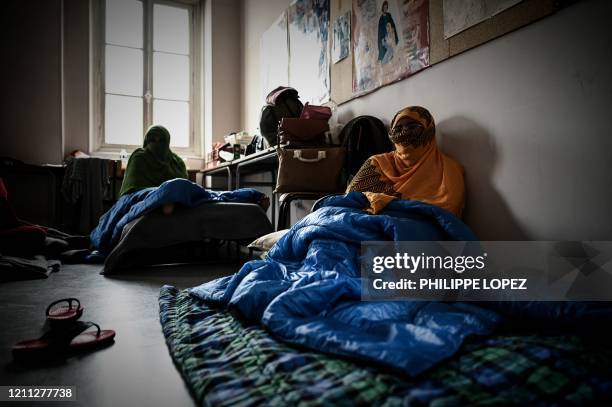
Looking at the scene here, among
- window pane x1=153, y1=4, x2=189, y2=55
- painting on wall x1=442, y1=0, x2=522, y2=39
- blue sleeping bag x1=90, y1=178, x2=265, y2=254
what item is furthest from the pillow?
window pane x1=153, y1=4, x2=189, y2=55

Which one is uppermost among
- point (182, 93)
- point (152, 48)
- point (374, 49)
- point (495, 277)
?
point (152, 48)

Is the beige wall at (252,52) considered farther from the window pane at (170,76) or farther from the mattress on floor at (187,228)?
the mattress on floor at (187,228)

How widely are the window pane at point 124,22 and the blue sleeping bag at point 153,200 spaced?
325 centimetres

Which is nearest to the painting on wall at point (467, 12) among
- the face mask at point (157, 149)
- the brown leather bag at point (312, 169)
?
the brown leather bag at point (312, 169)

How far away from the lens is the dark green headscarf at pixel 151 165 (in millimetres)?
3244

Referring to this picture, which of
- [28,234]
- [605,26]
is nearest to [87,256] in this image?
[28,234]

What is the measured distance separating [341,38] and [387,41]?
610mm

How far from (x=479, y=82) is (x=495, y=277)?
99 centimetres

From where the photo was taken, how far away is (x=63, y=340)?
3.47 ft

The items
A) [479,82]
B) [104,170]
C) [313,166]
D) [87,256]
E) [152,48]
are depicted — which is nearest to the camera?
[479,82]

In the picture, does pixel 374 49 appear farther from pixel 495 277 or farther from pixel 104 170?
pixel 104 170

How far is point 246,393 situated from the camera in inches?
31.0

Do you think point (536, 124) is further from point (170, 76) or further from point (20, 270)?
point (170, 76)

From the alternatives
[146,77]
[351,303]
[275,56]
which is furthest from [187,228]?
[146,77]
